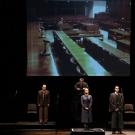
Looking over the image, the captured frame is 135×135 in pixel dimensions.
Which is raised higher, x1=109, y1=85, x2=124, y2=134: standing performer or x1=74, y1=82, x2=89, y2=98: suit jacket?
x1=74, y1=82, x2=89, y2=98: suit jacket

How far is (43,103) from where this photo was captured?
63.5ft

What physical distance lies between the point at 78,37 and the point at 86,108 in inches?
150

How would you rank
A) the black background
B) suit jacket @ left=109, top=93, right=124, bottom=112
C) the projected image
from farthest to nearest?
1. the projected image
2. the black background
3. suit jacket @ left=109, top=93, right=124, bottom=112

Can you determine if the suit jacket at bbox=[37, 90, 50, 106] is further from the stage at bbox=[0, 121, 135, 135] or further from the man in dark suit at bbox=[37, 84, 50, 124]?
the stage at bbox=[0, 121, 135, 135]

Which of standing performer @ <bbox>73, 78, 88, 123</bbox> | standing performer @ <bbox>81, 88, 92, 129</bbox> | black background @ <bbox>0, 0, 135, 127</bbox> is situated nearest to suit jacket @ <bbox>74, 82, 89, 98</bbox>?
standing performer @ <bbox>73, 78, 88, 123</bbox>

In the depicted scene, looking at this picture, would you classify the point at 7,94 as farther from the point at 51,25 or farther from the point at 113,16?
the point at 113,16

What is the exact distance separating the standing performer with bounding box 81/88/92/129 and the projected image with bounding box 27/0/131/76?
2691 millimetres

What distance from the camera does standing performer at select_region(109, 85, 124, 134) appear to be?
18.2 metres

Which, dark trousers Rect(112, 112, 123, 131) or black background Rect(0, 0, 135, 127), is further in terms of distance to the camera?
black background Rect(0, 0, 135, 127)

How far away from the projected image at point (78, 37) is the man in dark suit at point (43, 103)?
1746 millimetres

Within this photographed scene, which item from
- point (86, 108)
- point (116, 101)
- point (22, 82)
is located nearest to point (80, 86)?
point (86, 108)

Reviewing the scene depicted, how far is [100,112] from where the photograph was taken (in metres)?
20.7

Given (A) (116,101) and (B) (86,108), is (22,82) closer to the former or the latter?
(B) (86,108)

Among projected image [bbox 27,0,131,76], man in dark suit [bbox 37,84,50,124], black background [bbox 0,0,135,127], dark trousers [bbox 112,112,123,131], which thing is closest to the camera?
dark trousers [bbox 112,112,123,131]
